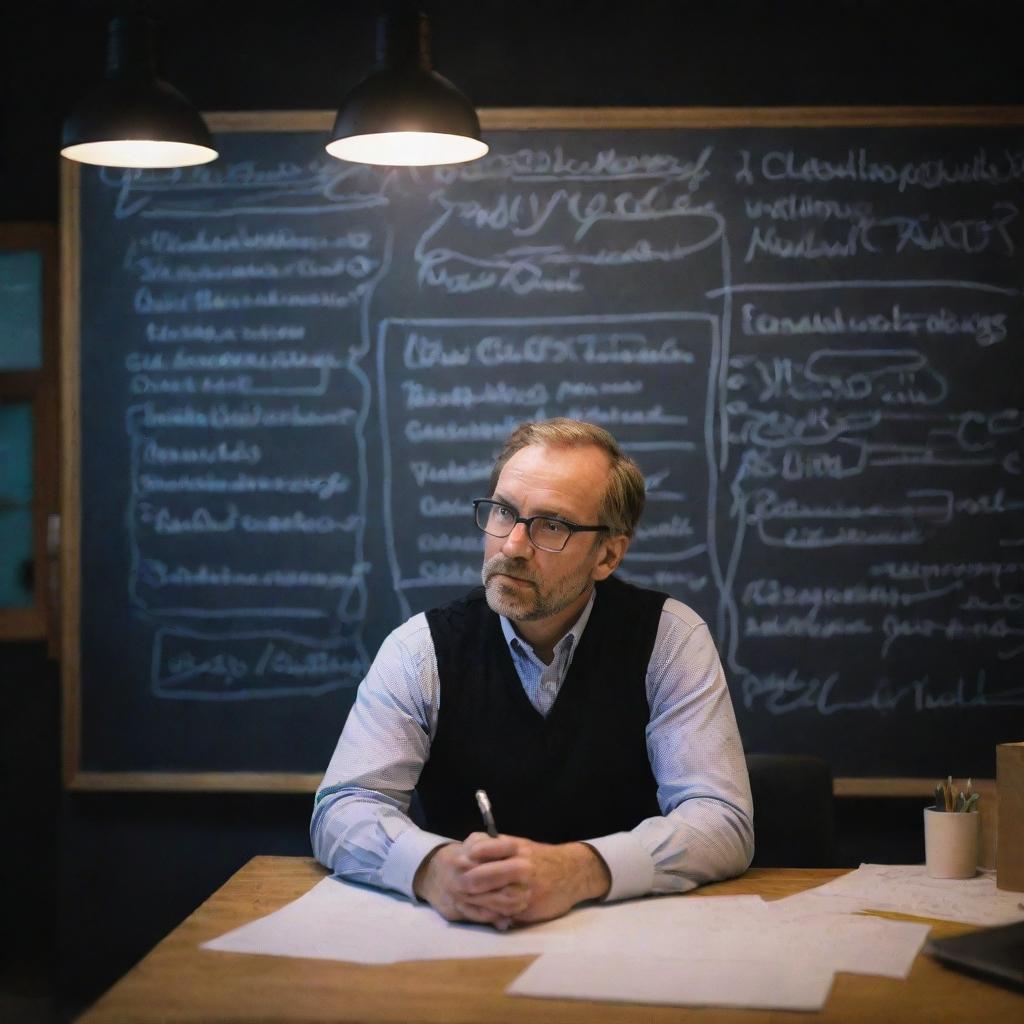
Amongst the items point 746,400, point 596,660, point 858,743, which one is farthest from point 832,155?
point 596,660

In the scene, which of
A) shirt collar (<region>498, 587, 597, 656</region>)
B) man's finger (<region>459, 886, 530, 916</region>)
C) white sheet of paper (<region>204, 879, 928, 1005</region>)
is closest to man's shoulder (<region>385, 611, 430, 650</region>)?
shirt collar (<region>498, 587, 597, 656</region>)

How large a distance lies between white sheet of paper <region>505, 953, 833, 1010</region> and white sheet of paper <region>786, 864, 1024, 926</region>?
31 centimetres

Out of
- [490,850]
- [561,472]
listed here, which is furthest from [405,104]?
[490,850]

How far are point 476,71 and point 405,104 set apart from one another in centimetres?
123

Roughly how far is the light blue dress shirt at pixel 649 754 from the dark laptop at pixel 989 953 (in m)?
0.41

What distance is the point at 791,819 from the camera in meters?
2.27

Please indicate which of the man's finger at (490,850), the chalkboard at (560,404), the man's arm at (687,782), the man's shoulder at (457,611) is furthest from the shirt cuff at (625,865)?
the chalkboard at (560,404)

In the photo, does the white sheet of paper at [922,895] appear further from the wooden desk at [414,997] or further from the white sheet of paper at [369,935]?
the white sheet of paper at [369,935]

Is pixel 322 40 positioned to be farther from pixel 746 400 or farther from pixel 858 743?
pixel 858 743

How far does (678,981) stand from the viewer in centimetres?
145

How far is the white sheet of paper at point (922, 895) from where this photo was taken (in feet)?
5.68

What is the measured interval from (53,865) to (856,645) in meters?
2.35

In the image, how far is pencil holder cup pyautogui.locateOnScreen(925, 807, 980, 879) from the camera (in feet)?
6.30

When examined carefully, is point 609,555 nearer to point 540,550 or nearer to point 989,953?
point 540,550
